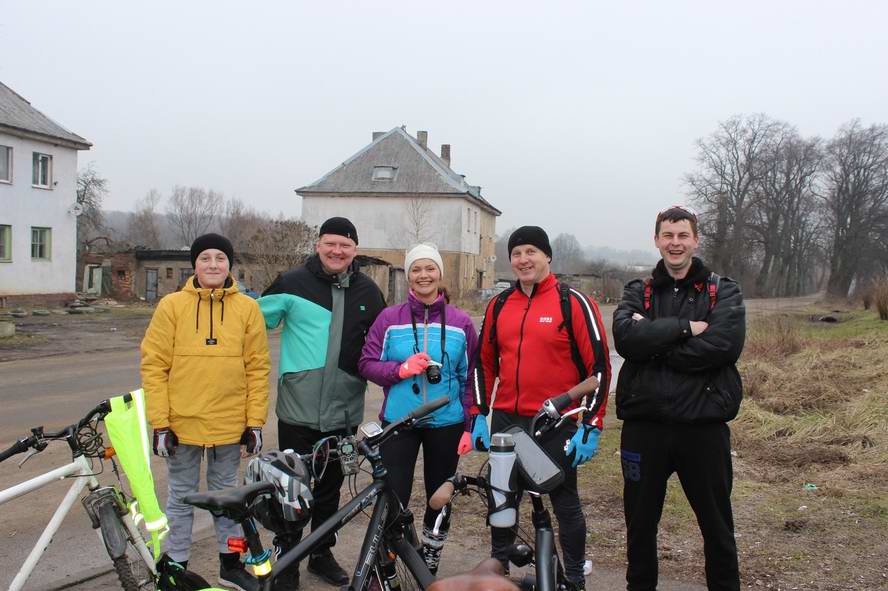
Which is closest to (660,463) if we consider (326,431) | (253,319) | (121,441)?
(326,431)

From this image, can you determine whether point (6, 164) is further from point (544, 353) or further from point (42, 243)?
point (544, 353)

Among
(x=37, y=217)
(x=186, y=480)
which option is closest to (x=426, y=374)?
(x=186, y=480)

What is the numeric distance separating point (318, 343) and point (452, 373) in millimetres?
831

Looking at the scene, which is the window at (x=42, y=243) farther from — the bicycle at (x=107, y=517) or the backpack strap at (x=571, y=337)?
the backpack strap at (x=571, y=337)

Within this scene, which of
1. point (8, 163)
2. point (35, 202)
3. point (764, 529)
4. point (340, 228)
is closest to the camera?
point (340, 228)

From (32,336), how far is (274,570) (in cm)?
1814

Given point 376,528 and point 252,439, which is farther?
point 252,439

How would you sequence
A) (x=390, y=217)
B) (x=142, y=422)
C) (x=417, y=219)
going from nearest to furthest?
(x=142, y=422) → (x=417, y=219) → (x=390, y=217)

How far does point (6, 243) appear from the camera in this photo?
27438 millimetres

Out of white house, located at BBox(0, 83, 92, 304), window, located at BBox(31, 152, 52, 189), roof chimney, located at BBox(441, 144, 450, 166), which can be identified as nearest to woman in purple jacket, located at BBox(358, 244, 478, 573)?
white house, located at BBox(0, 83, 92, 304)

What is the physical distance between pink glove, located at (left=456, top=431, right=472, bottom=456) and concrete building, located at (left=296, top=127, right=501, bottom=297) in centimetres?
3964

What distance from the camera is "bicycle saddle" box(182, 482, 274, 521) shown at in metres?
2.59

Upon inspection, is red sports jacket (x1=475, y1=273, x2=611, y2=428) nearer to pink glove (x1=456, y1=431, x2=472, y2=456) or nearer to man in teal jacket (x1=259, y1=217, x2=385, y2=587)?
pink glove (x1=456, y1=431, x2=472, y2=456)

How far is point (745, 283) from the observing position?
66812 millimetres
